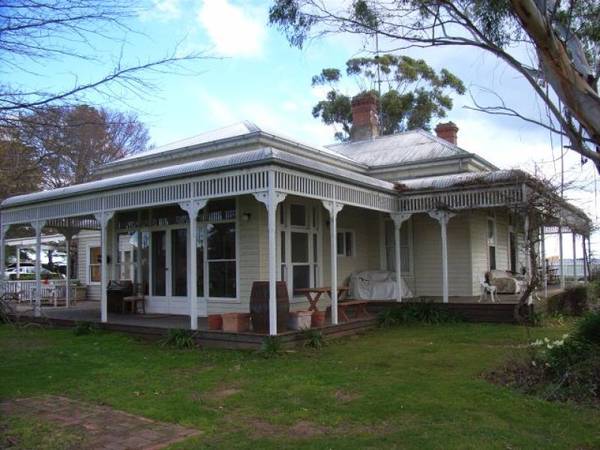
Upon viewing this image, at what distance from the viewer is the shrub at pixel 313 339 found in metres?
10.0

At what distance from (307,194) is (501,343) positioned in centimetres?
443

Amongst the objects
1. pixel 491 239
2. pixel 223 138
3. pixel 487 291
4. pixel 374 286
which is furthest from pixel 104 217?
pixel 491 239

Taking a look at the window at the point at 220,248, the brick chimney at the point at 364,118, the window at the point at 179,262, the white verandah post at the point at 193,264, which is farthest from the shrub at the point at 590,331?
the brick chimney at the point at 364,118

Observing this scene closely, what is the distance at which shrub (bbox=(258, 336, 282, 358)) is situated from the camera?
9262 mm

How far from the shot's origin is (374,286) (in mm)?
15047

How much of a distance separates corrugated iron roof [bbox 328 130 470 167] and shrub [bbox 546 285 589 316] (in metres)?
4.69

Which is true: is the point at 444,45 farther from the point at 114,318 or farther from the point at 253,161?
the point at 114,318

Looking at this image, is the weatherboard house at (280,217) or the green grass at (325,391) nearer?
the green grass at (325,391)

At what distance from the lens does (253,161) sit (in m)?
9.71

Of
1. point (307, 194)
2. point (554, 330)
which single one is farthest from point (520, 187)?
point (307, 194)

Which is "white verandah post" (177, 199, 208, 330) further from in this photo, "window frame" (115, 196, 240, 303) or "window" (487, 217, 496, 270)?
"window" (487, 217, 496, 270)

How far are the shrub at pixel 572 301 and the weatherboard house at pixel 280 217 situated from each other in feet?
6.21

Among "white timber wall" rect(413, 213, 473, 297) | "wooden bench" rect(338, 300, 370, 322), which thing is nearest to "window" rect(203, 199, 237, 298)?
"wooden bench" rect(338, 300, 370, 322)

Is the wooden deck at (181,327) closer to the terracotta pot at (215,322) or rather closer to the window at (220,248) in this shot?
the terracotta pot at (215,322)
